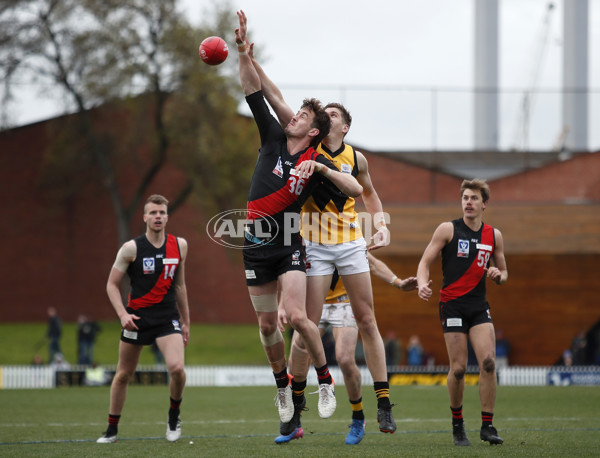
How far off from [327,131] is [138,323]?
3.15 metres

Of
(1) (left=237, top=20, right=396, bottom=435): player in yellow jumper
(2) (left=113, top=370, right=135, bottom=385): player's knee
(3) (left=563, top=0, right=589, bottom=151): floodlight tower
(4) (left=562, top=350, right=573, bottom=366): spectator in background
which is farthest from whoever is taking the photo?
(3) (left=563, top=0, right=589, bottom=151): floodlight tower

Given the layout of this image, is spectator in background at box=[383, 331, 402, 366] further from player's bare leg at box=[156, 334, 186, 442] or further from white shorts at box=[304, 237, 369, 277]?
white shorts at box=[304, 237, 369, 277]

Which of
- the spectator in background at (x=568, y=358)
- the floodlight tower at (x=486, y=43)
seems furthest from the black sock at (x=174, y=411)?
the floodlight tower at (x=486, y=43)

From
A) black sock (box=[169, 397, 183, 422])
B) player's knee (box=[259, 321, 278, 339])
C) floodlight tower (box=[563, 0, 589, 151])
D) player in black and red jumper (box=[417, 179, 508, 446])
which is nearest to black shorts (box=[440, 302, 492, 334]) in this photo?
player in black and red jumper (box=[417, 179, 508, 446])

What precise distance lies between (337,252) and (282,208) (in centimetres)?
79

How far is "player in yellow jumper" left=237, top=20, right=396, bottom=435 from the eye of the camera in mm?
8062

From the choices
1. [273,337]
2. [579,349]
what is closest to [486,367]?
[273,337]

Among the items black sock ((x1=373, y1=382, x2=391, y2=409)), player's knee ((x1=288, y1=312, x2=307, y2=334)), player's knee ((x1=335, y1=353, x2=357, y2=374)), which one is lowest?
black sock ((x1=373, y1=382, x2=391, y2=409))

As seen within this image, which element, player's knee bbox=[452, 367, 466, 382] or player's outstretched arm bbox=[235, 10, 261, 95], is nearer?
player's outstretched arm bbox=[235, 10, 261, 95]

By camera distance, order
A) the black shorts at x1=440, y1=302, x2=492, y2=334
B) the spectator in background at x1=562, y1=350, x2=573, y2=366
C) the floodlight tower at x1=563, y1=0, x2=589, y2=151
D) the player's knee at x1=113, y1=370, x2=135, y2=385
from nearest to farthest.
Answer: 1. the black shorts at x1=440, y1=302, x2=492, y2=334
2. the player's knee at x1=113, y1=370, x2=135, y2=385
3. the spectator in background at x1=562, y1=350, x2=573, y2=366
4. the floodlight tower at x1=563, y1=0, x2=589, y2=151

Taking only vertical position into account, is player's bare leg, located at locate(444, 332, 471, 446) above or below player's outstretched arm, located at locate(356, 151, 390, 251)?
below

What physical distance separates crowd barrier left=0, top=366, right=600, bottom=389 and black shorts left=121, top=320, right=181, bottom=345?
550 inches

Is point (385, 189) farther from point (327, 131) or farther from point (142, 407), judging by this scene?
point (327, 131)

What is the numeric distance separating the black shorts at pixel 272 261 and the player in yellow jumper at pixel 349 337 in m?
1.04
